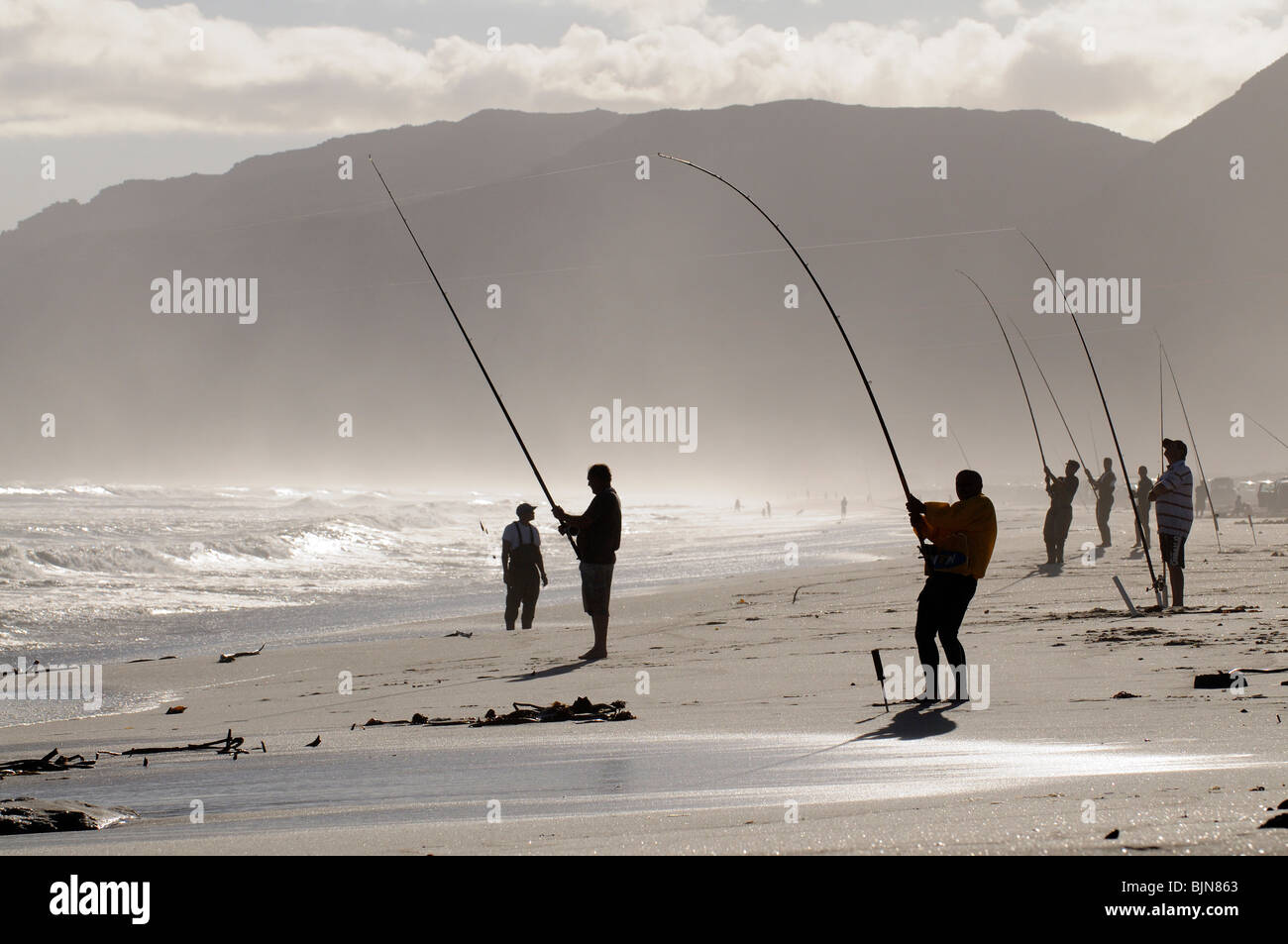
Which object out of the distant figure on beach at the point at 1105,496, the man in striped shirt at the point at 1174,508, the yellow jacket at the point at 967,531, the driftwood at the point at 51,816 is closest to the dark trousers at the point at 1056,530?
the distant figure on beach at the point at 1105,496

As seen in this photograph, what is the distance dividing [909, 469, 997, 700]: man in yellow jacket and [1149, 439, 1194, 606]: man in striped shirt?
163 inches

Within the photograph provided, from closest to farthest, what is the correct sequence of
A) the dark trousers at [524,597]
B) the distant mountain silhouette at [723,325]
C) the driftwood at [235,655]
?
the driftwood at [235,655] < the dark trousers at [524,597] < the distant mountain silhouette at [723,325]

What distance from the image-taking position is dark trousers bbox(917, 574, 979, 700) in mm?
6684

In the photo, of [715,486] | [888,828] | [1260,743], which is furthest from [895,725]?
[715,486]

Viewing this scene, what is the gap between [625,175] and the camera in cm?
19975

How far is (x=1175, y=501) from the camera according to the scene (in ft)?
33.9

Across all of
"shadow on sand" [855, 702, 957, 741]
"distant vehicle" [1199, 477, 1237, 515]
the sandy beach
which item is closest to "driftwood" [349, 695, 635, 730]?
the sandy beach

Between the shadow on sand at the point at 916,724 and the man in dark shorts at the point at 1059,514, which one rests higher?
the man in dark shorts at the point at 1059,514

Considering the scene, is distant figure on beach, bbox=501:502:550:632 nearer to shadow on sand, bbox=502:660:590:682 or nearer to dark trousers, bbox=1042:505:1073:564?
shadow on sand, bbox=502:660:590:682

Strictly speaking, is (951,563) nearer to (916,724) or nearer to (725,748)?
(916,724)

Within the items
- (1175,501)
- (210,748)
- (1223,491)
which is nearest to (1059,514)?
(1175,501)

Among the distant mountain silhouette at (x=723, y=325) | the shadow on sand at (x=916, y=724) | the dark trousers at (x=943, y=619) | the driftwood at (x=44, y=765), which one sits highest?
the distant mountain silhouette at (x=723, y=325)

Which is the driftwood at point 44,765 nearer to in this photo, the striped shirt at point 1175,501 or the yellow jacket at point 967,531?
the yellow jacket at point 967,531

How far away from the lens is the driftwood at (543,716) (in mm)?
6504
